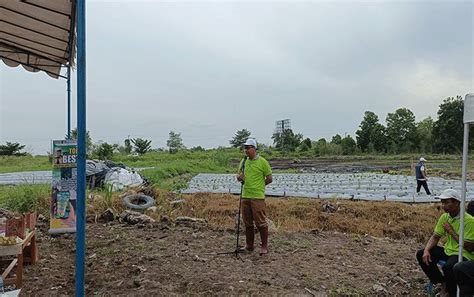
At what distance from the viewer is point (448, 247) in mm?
3668

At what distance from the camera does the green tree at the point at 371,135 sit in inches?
1597

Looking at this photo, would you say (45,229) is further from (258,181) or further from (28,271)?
(258,181)

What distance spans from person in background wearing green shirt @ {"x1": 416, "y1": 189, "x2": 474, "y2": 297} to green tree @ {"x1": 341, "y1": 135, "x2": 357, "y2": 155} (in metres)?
37.9

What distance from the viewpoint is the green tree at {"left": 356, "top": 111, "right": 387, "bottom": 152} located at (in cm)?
4056

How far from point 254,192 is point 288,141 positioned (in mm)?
39391

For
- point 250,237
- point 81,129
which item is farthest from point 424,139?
point 81,129

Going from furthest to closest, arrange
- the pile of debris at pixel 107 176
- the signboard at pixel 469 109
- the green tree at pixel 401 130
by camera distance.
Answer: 1. the green tree at pixel 401 130
2. the pile of debris at pixel 107 176
3. the signboard at pixel 469 109

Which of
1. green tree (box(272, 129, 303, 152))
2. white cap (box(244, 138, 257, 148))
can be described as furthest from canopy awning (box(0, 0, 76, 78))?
green tree (box(272, 129, 303, 152))

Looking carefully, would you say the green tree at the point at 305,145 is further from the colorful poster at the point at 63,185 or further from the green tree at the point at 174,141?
the colorful poster at the point at 63,185

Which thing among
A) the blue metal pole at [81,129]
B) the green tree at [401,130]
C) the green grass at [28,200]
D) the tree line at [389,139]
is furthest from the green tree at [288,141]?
the blue metal pole at [81,129]

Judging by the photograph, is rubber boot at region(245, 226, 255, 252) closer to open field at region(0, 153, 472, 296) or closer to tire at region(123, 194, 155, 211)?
open field at region(0, 153, 472, 296)

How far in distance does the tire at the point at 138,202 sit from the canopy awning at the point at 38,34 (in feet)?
9.17

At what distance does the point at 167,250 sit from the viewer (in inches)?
196

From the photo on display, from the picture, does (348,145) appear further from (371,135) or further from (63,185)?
(63,185)
